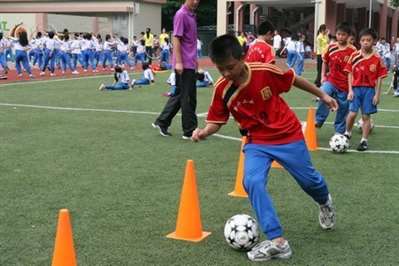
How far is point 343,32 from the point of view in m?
9.30

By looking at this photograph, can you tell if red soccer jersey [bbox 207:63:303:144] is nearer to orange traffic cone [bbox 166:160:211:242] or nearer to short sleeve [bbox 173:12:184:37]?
orange traffic cone [bbox 166:160:211:242]

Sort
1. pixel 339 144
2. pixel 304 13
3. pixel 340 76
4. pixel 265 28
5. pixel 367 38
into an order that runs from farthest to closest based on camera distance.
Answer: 1. pixel 304 13
2. pixel 265 28
3. pixel 340 76
4. pixel 367 38
5. pixel 339 144

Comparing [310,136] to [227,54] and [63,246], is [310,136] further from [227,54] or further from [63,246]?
[63,246]

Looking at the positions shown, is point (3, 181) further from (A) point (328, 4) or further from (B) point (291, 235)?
(A) point (328, 4)

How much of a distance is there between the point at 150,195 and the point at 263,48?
4.49m

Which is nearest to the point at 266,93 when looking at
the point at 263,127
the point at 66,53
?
the point at 263,127

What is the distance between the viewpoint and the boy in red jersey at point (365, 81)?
874cm

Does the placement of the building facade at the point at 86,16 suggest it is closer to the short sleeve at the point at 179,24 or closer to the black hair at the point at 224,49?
the short sleeve at the point at 179,24

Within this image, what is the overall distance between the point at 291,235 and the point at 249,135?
955 mm

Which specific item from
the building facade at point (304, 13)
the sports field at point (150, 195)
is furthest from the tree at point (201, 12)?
the sports field at point (150, 195)

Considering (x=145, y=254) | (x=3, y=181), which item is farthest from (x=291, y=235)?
(x=3, y=181)

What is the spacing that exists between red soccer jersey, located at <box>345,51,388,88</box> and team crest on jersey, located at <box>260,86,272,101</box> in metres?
4.65

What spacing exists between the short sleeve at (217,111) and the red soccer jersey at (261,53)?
5.18 m

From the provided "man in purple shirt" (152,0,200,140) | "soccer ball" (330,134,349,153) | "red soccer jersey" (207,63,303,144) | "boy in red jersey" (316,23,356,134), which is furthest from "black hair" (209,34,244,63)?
"boy in red jersey" (316,23,356,134)
